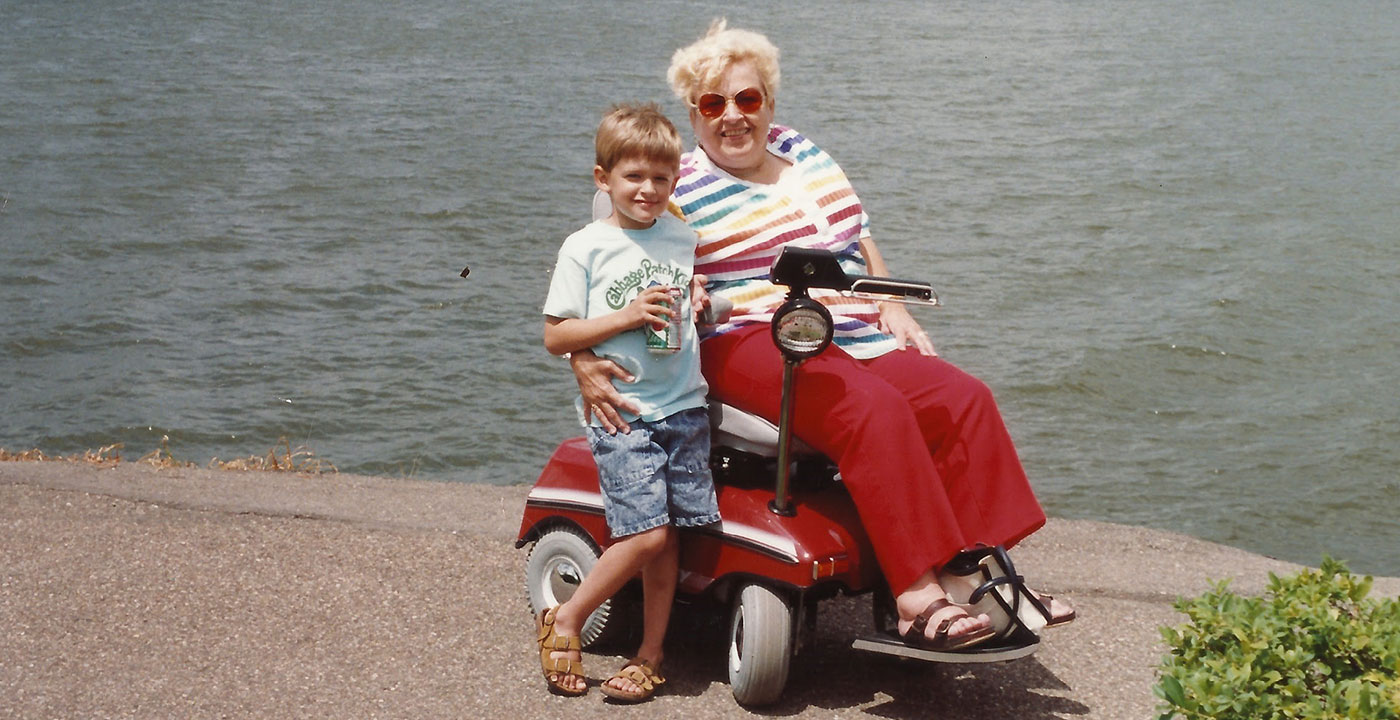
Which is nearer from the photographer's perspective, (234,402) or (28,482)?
(28,482)

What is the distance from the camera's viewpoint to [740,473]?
4.84 metres

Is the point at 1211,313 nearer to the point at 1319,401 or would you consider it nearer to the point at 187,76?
the point at 1319,401

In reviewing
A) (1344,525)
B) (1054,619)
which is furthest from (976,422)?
(1344,525)

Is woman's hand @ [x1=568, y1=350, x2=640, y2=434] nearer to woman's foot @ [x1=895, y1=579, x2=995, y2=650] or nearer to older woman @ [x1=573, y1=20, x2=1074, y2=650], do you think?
older woman @ [x1=573, y1=20, x2=1074, y2=650]

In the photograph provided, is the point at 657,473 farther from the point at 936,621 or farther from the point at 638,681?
the point at 936,621

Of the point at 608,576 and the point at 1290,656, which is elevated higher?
the point at 1290,656

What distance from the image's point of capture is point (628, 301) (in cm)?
457

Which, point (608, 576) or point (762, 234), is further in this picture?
point (762, 234)

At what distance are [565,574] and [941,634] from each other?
1.25 m

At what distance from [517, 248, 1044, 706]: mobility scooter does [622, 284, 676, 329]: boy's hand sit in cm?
30

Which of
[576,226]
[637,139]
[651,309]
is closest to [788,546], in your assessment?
[651,309]

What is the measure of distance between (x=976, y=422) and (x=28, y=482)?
4058 millimetres

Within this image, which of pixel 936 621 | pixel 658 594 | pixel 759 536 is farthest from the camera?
pixel 658 594

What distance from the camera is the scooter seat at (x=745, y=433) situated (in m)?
4.61
